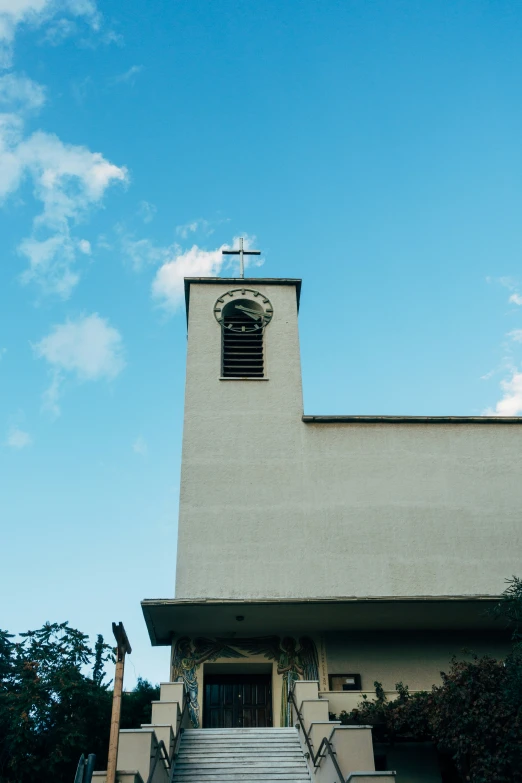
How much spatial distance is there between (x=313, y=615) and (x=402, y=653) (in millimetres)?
2182

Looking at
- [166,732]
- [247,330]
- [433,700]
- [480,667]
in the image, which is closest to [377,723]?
[433,700]

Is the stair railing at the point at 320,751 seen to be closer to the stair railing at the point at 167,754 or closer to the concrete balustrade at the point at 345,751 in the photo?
the concrete balustrade at the point at 345,751

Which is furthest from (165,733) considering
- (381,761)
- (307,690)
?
(381,761)

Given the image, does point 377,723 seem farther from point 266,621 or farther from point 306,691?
point 266,621

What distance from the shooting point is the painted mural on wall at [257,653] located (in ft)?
50.8

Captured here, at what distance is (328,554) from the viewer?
16391mm

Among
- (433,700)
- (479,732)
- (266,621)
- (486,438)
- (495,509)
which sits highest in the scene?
(486,438)

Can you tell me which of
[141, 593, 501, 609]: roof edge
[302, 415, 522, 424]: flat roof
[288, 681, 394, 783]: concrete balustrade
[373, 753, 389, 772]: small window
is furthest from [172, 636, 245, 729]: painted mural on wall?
[302, 415, 522, 424]: flat roof

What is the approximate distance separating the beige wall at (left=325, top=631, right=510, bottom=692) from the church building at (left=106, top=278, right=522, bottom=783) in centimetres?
3

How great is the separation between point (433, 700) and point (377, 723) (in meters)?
1.31

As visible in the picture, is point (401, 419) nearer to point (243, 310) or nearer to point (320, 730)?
point (243, 310)

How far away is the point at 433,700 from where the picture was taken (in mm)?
12516

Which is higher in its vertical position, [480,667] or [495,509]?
[495,509]

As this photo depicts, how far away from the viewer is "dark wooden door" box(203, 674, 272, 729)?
15.7 metres
